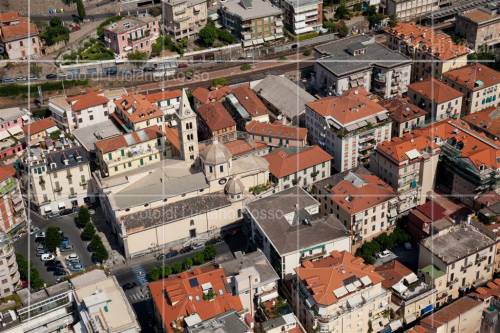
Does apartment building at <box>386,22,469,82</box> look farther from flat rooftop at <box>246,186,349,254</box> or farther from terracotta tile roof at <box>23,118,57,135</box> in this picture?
terracotta tile roof at <box>23,118,57,135</box>

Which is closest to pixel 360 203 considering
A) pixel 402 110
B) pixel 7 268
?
pixel 402 110

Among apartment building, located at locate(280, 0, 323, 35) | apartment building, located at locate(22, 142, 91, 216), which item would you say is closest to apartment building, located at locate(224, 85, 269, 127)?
apartment building, located at locate(22, 142, 91, 216)

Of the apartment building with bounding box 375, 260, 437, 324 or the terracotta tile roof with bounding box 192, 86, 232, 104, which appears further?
the terracotta tile roof with bounding box 192, 86, 232, 104

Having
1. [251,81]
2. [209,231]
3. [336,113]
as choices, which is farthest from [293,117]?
[209,231]

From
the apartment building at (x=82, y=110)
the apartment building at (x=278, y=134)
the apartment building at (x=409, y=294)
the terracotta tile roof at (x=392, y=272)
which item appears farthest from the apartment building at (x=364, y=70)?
the apartment building at (x=409, y=294)

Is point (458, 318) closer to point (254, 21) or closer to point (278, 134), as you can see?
point (278, 134)

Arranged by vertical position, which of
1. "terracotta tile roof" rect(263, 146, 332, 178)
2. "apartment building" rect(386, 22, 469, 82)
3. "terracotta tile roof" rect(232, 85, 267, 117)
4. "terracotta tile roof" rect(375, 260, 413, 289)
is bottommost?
"terracotta tile roof" rect(375, 260, 413, 289)

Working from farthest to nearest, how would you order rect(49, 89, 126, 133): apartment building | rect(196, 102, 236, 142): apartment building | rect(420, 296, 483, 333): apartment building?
rect(49, 89, 126, 133): apartment building → rect(196, 102, 236, 142): apartment building → rect(420, 296, 483, 333): apartment building
